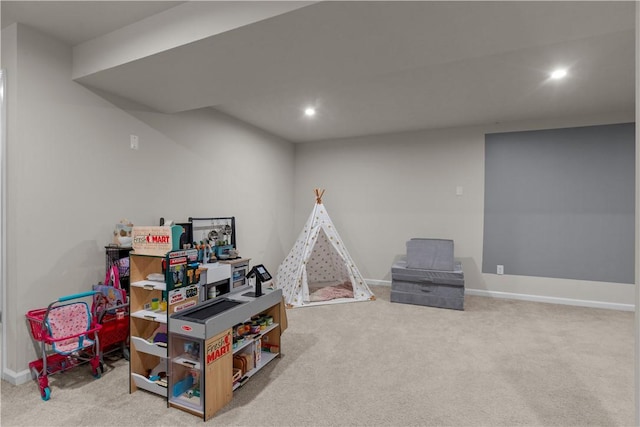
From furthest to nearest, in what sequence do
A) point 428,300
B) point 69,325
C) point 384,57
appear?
point 428,300 → point 69,325 → point 384,57

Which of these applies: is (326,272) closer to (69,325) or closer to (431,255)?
Result: (431,255)

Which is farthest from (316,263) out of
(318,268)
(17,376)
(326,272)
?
(17,376)

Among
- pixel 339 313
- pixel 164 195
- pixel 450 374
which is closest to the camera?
pixel 450 374

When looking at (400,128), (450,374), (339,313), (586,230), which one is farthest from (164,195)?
(586,230)

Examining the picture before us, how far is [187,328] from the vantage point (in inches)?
71.5

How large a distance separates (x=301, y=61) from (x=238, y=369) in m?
2.16

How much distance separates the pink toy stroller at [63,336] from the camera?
2008 mm

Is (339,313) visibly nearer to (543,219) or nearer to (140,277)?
(140,277)

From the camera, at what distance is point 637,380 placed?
39.5 inches

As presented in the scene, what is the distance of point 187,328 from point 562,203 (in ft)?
15.1

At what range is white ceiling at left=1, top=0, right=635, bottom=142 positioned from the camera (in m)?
1.63

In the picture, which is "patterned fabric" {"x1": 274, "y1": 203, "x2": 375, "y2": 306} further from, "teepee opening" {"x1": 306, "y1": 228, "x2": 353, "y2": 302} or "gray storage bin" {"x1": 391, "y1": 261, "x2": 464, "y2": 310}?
"gray storage bin" {"x1": 391, "y1": 261, "x2": 464, "y2": 310}

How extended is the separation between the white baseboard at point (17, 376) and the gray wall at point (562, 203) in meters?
4.94

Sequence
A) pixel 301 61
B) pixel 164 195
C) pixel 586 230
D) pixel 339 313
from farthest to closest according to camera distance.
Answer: pixel 586 230
pixel 339 313
pixel 164 195
pixel 301 61
